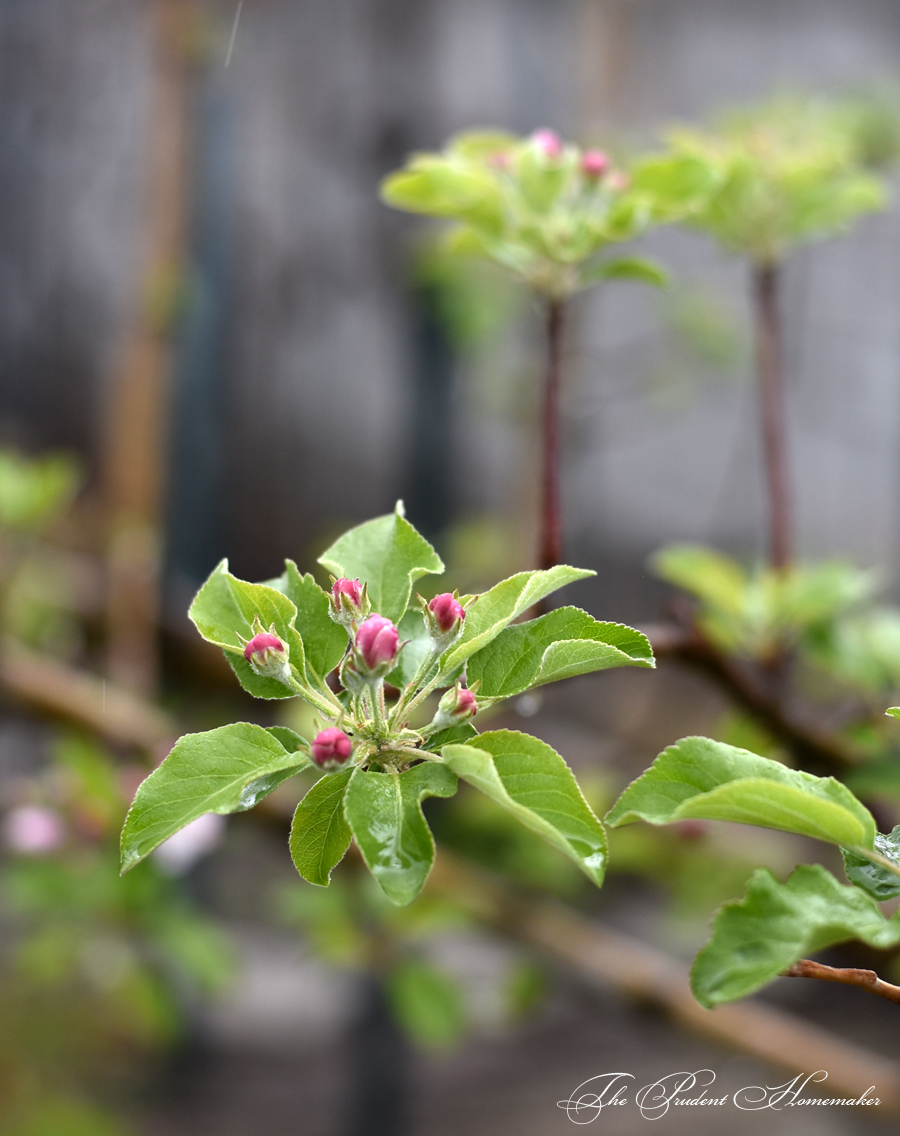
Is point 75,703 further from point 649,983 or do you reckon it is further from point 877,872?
point 877,872

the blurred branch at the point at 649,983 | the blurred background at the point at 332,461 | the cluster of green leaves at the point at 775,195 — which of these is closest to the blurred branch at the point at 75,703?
the blurred background at the point at 332,461

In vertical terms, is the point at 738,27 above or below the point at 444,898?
above

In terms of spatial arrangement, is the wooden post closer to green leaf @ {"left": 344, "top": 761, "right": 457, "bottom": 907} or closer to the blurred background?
the blurred background

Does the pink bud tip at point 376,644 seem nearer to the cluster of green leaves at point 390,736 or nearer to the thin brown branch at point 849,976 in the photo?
the cluster of green leaves at point 390,736

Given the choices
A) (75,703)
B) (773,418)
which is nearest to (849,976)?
(773,418)

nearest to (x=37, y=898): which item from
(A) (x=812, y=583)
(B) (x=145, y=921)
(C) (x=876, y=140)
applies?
(B) (x=145, y=921)

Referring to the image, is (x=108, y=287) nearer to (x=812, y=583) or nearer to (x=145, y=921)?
(x=145, y=921)
